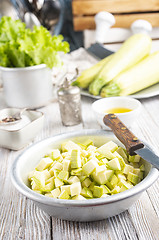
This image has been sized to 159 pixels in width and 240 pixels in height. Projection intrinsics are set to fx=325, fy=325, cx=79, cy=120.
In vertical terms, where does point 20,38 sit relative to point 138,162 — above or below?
above

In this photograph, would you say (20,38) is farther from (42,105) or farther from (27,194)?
(27,194)

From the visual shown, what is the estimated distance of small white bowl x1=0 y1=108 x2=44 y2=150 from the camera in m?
1.24

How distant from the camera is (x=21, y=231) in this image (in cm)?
84

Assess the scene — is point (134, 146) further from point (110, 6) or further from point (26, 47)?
point (110, 6)

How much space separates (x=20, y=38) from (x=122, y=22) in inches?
56.9

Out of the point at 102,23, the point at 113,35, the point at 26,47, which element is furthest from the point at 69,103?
the point at 113,35

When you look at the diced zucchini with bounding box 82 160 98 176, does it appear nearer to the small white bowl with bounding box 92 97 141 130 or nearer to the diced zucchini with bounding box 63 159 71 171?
the diced zucchini with bounding box 63 159 71 171

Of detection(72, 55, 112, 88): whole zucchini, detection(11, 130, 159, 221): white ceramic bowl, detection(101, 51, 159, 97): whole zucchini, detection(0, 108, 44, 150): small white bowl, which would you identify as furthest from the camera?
detection(72, 55, 112, 88): whole zucchini

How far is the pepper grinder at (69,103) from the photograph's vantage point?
143cm

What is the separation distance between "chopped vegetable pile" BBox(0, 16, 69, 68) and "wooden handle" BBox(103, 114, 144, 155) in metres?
0.61

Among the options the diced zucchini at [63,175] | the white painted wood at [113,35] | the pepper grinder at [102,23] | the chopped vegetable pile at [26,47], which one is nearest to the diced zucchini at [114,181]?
the diced zucchini at [63,175]

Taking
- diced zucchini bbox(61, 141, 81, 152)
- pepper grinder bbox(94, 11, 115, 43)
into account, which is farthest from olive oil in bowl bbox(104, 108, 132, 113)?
pepper grinder bbox(94, 11, 115, 43)

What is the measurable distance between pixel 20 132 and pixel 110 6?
190 cm

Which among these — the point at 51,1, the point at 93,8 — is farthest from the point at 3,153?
the point at 93,8
